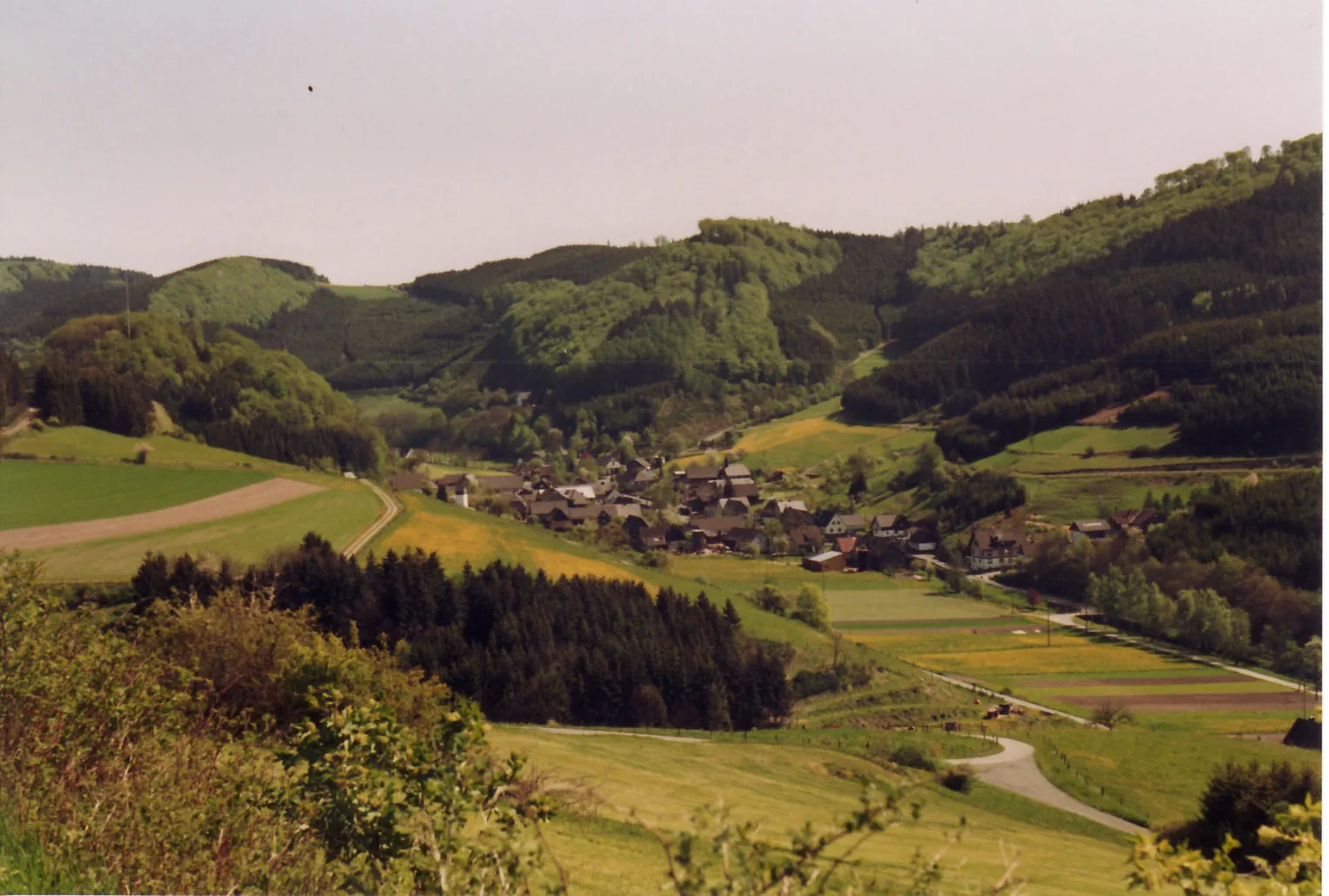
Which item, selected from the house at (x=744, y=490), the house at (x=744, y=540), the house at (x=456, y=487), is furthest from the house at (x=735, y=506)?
the house at (x=456, y=487)

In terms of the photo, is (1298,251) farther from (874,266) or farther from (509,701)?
(874,266)

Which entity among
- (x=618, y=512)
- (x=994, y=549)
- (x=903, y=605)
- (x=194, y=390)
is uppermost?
(x=194, y=390)

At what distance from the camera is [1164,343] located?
28.8m

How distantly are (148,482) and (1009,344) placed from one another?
28.5 metres

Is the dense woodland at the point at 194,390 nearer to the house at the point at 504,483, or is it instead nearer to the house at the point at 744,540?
the house at the point at 504,483

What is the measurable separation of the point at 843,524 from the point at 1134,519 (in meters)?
8.99

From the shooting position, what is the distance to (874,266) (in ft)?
227

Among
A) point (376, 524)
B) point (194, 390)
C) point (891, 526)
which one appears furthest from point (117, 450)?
point (891, 526)

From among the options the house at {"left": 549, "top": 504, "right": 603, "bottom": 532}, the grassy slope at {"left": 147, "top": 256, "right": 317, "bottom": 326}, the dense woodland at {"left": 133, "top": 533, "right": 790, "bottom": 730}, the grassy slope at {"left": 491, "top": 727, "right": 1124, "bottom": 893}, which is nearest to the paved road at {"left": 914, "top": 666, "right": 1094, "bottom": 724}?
the dense woodland at {"left": 133, "top": 533, "right": 790, "bottom": 730}

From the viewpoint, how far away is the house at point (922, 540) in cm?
2483

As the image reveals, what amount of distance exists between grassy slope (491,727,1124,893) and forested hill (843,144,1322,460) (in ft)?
47.4

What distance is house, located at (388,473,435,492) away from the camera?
968 inches

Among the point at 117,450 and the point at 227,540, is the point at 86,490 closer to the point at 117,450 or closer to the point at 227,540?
the point at 117,450

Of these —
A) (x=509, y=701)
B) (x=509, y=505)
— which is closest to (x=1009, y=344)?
(x=509, y=505)
